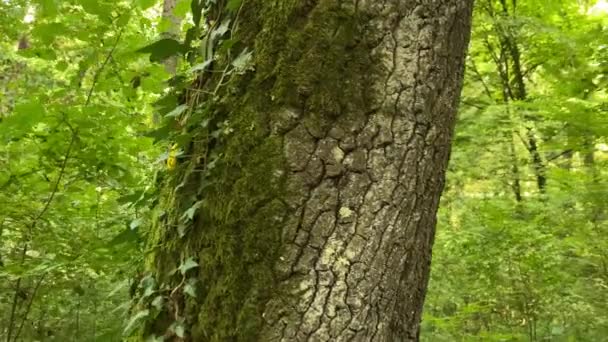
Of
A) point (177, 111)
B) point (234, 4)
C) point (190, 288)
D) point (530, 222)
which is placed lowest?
point (530, 222)

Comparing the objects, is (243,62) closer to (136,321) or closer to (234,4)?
(234,4)

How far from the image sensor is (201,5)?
1679mm

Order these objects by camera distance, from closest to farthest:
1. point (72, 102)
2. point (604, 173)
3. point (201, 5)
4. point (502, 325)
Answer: point (201, 5), point (72, 102), point (604, 173), point (502, 325)

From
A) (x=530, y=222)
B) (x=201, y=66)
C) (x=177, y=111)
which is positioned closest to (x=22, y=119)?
(x=177, y=111)

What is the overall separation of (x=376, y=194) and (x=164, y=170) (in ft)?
2.58

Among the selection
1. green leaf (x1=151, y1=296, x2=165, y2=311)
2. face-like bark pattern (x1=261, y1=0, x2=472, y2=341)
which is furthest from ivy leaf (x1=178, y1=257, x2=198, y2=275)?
face-like bark pattern (x1=261, y1=0, x2=472, y2=341)

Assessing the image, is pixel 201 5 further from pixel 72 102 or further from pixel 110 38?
pixel 72 102

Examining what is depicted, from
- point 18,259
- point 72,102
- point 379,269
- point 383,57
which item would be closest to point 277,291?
point 379,269

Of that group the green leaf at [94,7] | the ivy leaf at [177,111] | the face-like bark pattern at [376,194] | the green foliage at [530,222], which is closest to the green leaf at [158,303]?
the face-like bark pattern at [376,194]

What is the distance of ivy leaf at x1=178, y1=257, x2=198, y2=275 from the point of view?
140cm

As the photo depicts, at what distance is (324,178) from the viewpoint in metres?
1.29

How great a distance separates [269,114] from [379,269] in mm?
481

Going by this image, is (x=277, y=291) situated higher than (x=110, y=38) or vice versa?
(x=110, y=38)

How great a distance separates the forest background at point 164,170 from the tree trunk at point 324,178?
6.8 inches
